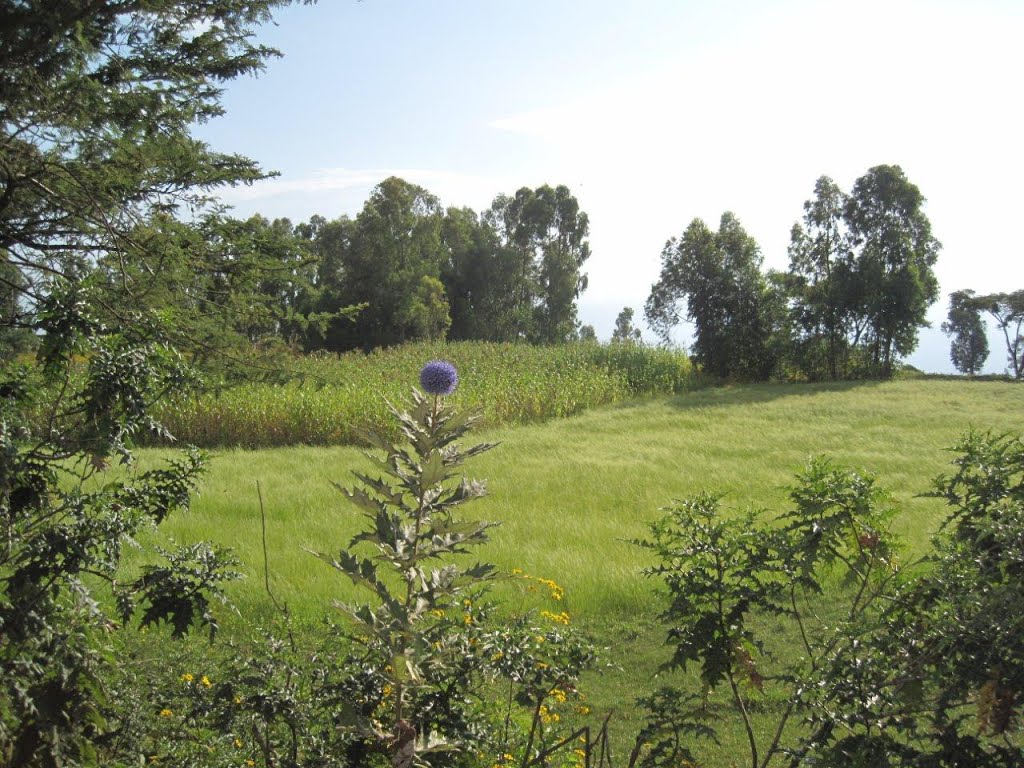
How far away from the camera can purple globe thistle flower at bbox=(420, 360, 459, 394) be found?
2666 millimetres

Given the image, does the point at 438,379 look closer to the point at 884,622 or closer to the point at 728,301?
the point at 884,622

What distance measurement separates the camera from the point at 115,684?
290cm

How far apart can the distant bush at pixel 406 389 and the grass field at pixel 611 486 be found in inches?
41.3

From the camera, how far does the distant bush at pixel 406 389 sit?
1442cm

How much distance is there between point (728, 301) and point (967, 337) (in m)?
16.6

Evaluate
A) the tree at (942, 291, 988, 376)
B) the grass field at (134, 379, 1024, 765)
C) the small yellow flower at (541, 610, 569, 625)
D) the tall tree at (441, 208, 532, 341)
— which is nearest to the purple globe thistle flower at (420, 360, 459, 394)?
the grass field at (134, 379, 1024, 765)

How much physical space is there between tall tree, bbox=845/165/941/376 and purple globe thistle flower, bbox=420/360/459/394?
70.9ft

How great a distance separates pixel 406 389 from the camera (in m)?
14.7

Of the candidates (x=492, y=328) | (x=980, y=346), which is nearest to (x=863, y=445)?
(x=492, y=328)

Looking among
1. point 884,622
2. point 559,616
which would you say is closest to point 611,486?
point 559,616

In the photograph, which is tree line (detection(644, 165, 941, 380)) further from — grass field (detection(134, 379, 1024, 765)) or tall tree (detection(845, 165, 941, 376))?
grass field (detection(134, 379, 1024, 765))

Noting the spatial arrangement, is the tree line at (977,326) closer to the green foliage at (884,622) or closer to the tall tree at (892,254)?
the tall tree at (892,254)

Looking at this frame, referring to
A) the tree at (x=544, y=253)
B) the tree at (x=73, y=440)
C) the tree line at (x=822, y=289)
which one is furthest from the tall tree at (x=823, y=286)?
the tree at (x=73, y=440)

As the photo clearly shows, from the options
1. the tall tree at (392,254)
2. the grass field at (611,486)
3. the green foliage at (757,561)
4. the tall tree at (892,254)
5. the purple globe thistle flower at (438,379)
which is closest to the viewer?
the green foliage at (757,561)
